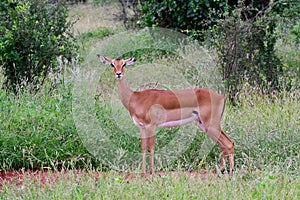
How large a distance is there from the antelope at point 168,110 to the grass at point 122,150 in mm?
231

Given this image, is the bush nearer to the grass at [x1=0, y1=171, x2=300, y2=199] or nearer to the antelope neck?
the antelope neck

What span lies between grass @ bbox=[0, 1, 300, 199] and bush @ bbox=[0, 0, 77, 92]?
0.36 meters

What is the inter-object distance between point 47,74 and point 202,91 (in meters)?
3.10

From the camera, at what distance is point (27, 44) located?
7.86m

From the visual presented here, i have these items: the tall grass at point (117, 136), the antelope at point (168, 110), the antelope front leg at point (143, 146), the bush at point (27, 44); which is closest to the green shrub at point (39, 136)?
the tall grass at point (117, 136)

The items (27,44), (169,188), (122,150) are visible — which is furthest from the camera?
(27,44)

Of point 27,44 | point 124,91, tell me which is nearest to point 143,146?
point 124,91

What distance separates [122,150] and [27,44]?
2.97m

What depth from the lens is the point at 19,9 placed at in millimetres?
7840

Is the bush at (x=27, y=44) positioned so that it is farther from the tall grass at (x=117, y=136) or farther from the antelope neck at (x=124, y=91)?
the antelope neck at (x=124, y=91)

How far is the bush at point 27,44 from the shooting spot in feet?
25.6

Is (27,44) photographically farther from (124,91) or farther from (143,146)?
(143,146)

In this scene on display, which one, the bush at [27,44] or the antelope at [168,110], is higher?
the bush at [27,44]

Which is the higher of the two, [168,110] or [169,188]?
[168,110]
